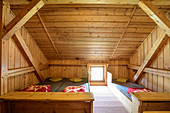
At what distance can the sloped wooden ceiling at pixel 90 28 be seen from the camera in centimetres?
204

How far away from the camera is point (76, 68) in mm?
3785

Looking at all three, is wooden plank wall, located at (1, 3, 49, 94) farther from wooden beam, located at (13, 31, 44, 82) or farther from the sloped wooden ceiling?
the sloped wooden ceiling

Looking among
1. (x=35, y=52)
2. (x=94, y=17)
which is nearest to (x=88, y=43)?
(x=94, y=17)

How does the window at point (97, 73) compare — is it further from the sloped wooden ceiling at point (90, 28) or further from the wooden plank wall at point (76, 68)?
the sloped wooden ceiling at point (90, 28)

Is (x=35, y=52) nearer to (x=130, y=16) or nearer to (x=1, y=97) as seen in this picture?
(x=1, y=97)

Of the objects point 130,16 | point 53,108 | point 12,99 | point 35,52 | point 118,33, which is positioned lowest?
point 53,108

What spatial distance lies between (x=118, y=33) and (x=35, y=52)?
98.8 inches

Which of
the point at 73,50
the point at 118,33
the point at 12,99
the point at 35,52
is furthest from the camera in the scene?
the point at 73,50

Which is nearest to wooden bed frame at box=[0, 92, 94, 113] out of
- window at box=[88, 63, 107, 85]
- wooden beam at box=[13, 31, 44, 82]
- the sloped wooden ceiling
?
wooden beam at box=[13, 31, 44, 82]

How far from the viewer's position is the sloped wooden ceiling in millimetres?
2043

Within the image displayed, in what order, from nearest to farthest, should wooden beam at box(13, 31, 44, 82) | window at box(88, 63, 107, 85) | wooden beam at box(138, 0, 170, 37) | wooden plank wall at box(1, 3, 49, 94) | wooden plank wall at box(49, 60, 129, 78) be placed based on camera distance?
wooden beam at box(138, 0, 170, 37) → wooden plank wall at box(1, 3, 49, 94) → wooden beam at box(13, 31, 44, 82) → wooden plank wall at box(49, 60, 129, 78) → window at box(88, 63, 107, 85)

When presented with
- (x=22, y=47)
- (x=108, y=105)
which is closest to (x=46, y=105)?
(x=22, y=47)

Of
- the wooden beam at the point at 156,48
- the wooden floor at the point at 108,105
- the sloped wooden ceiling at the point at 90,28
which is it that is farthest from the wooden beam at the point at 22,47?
the wooden beam at the point at 156,48

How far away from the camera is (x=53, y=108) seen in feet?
5.11
